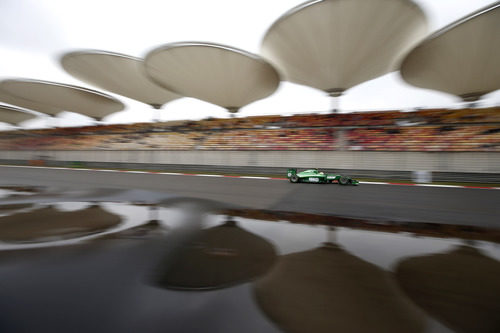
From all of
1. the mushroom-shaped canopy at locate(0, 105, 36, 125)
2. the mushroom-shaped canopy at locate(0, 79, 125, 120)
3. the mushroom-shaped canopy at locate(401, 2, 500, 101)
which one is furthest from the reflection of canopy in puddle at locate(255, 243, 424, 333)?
the mushroom-shaped canopy at locate(0, 105, 36, 125)

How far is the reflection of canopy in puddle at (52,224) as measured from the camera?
354cm

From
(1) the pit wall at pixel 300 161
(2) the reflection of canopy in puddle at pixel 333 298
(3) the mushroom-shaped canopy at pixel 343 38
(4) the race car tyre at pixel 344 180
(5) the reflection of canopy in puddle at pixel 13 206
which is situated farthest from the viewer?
(3) the mushroom-shaped canopy at pixel 343 38

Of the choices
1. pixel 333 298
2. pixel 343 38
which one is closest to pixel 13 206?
pixel 333 298

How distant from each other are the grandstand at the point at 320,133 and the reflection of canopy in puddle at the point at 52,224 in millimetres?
12486

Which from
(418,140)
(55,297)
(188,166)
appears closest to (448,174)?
(418,140)

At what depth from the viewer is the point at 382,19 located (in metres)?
14.3

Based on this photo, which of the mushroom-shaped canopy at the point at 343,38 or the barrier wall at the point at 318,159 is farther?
the mushroom-shaped canopy at the point at 343,38

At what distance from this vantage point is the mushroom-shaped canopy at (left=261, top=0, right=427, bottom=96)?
45.5 ft

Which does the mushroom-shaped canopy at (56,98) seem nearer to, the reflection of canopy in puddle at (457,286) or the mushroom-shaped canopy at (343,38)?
the mushroom-shaped canopy at (343,38)

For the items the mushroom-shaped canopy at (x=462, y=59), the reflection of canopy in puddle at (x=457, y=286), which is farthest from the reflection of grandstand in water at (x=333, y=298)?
the mushroom-shaped canopy at (x=462, y=59)

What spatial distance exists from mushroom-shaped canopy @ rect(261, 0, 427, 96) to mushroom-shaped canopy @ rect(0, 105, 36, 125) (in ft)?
172

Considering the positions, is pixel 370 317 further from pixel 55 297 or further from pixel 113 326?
pixel 55 297

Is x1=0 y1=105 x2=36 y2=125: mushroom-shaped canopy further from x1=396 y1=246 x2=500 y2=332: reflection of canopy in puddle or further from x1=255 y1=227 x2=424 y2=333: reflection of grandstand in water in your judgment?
x1=396 y1=246 x2=500 y2=332: reflection of canopy in puddle

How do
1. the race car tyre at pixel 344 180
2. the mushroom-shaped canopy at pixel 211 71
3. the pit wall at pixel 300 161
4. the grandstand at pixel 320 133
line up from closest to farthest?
the race car tyre at pixel 344 180
the pit wall at pixel 300 161
the grandstand at pixel 320 133
the mushroom-shaped canopy at pixel 211 71
